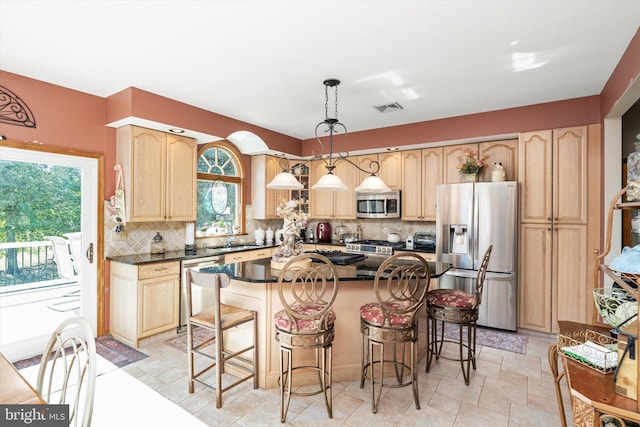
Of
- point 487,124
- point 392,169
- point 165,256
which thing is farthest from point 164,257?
point 487,124

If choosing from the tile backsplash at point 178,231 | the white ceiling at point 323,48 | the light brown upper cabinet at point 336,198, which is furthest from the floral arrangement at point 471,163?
the light brown upper cabinet at point 336,198

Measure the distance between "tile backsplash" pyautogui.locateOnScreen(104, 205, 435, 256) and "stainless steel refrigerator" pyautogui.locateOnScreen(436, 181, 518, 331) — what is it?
2.73 ft

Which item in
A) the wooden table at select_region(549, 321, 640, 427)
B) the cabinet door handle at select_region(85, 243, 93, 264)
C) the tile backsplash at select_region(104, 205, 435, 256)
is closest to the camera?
the wooden table at select_region(549, 321, 640, 427)

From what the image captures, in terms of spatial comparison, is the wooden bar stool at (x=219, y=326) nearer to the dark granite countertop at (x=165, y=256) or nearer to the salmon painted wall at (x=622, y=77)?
the dark granite countertop at (x=165, y=256)

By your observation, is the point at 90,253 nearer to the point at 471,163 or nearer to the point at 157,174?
the point at 157,174

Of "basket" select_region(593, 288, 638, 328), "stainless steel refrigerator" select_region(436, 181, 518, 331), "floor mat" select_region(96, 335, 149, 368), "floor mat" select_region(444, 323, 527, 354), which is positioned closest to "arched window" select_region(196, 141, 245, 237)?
"floor mat" select_region(96, 335, 149, 368)

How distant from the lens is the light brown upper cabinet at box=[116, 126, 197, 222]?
3.68 metres

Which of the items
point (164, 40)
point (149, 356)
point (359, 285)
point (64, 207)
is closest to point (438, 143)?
point (359, 285)

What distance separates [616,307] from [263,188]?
4.78m

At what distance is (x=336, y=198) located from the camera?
572 centimetres

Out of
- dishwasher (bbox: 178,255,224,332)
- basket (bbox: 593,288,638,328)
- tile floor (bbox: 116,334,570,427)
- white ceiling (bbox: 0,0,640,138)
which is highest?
white ceiling (bbox: 0,0,640,138)

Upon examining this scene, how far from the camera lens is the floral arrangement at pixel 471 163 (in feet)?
14.0

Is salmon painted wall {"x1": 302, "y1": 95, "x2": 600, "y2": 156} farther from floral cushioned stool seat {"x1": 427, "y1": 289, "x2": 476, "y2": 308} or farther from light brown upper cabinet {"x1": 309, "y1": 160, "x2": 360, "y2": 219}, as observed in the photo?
floral cushioned stool seat {"x1": 427, "y1": 289, "x2": 476, "y2": 308}

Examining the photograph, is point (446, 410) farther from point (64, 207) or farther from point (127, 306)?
point (64, 207)
